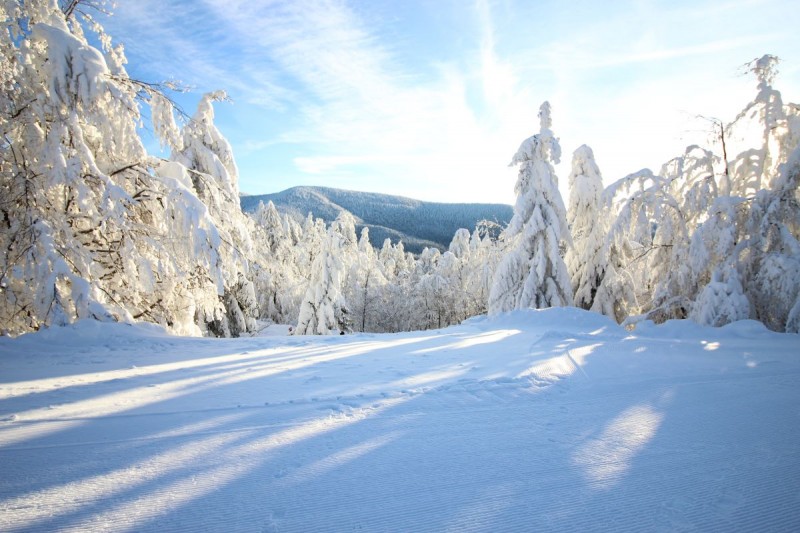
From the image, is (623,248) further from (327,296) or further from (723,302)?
(327,296)

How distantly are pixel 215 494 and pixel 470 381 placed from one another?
2464 mm

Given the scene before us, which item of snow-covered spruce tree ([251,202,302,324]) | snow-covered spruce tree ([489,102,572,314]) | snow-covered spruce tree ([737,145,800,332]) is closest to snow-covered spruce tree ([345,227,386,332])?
snow-covered spruce tree ([251,202,302,324])

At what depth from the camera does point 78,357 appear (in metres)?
4.27

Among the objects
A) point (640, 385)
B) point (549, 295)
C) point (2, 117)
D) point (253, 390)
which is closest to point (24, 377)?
point (253, 390)

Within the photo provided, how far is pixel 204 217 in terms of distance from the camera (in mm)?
6258

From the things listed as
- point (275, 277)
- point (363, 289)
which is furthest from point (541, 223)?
point (275, 277)

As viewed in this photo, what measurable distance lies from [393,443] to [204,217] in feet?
17.9

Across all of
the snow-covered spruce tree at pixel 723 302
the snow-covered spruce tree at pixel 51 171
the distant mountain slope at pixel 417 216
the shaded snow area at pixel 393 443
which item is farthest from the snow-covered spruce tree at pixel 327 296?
the distant mountain slope at pixel 417 216

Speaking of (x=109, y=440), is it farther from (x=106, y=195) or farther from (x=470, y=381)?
(x=106, y=195)

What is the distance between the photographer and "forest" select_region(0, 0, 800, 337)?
17.7 ft

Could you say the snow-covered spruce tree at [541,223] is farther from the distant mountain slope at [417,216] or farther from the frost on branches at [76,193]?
the distant mountain slope at [417,216]

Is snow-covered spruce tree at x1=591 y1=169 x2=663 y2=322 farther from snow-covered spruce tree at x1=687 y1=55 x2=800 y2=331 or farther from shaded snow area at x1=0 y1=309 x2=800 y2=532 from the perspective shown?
shaded snow area at x1=0 y1=309 x2=800 y2=532

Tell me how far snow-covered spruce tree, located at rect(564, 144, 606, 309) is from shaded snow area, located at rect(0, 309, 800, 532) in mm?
9624

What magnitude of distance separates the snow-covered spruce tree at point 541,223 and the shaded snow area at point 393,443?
867 cm
